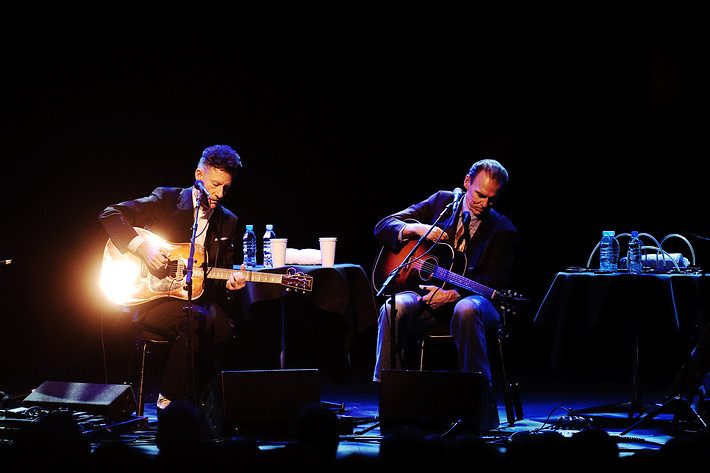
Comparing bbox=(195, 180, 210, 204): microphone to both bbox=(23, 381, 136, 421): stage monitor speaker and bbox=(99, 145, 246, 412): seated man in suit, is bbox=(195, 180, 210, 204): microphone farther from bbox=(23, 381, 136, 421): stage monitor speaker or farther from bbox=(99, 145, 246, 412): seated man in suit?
bbox=(23, 381, 136, 421): stage monitor speaker

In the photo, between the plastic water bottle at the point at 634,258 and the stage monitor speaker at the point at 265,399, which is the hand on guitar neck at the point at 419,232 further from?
the stage monitor speaker at the point at 265,399

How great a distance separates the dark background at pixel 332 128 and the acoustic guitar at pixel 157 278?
1716mm

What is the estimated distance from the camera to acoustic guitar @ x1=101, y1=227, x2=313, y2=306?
4027 millimetres

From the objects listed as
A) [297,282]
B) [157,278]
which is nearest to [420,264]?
[297,282]

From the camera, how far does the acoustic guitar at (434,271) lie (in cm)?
405

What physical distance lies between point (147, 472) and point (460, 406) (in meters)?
1.79

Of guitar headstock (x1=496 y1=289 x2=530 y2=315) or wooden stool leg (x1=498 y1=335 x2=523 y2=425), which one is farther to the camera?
guitar headstock (x1=496 y1=289 x2=530 y2=315)

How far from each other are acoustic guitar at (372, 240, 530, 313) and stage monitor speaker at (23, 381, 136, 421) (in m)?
1.56

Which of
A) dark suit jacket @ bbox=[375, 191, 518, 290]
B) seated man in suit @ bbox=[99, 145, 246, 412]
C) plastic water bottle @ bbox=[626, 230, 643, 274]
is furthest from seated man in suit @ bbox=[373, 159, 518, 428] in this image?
seated man in suit @ bbox=[99, 145, 246, 412]

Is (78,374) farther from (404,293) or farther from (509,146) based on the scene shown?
(509,146)

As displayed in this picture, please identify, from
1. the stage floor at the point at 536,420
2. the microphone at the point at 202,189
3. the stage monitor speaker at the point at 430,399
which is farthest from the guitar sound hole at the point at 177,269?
the stage monitor speaker at the point at 430,399

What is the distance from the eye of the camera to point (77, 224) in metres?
5.62

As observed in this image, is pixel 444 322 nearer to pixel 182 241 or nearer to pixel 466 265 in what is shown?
pixel 466 265

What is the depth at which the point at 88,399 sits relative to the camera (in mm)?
3557
